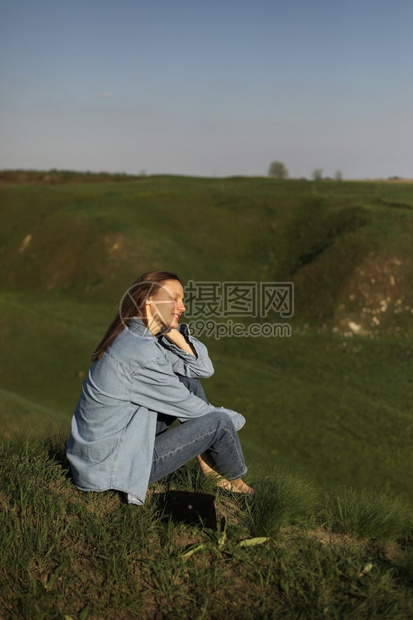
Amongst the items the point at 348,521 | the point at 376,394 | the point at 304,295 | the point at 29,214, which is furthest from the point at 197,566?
the point at 29,214

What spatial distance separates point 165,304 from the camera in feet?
13.0

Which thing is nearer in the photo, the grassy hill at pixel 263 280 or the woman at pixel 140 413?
the woman at pixel 140 413

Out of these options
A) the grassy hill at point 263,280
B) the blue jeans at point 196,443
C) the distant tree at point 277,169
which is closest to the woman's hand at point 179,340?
the blue jeans at point 196,443

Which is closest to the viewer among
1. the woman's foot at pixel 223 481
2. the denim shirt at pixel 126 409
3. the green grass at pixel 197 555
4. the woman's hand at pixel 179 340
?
the green grass at pixel 197 555

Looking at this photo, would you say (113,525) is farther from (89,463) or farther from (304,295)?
(304,295)

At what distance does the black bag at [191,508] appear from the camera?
3764 mm

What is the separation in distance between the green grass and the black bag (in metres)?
0.05

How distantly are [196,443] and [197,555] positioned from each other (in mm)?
608

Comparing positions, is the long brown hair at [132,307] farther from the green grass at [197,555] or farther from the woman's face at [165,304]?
the green grass at [197,555]

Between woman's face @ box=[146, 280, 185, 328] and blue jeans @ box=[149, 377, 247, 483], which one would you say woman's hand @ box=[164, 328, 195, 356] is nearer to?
woman's face @ box=[146, 280, 185, 328]

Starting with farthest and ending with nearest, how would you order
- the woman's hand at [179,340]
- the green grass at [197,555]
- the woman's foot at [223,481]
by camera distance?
1. the woman's hand at [179,340]
2. the woman's foot at [223,481]
3. the green grass at [197,555]

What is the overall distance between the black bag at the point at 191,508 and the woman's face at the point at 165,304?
98 centimetres

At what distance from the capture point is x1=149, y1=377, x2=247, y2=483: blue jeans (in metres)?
3.90

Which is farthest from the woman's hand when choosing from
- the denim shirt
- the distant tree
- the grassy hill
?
the distant tree
